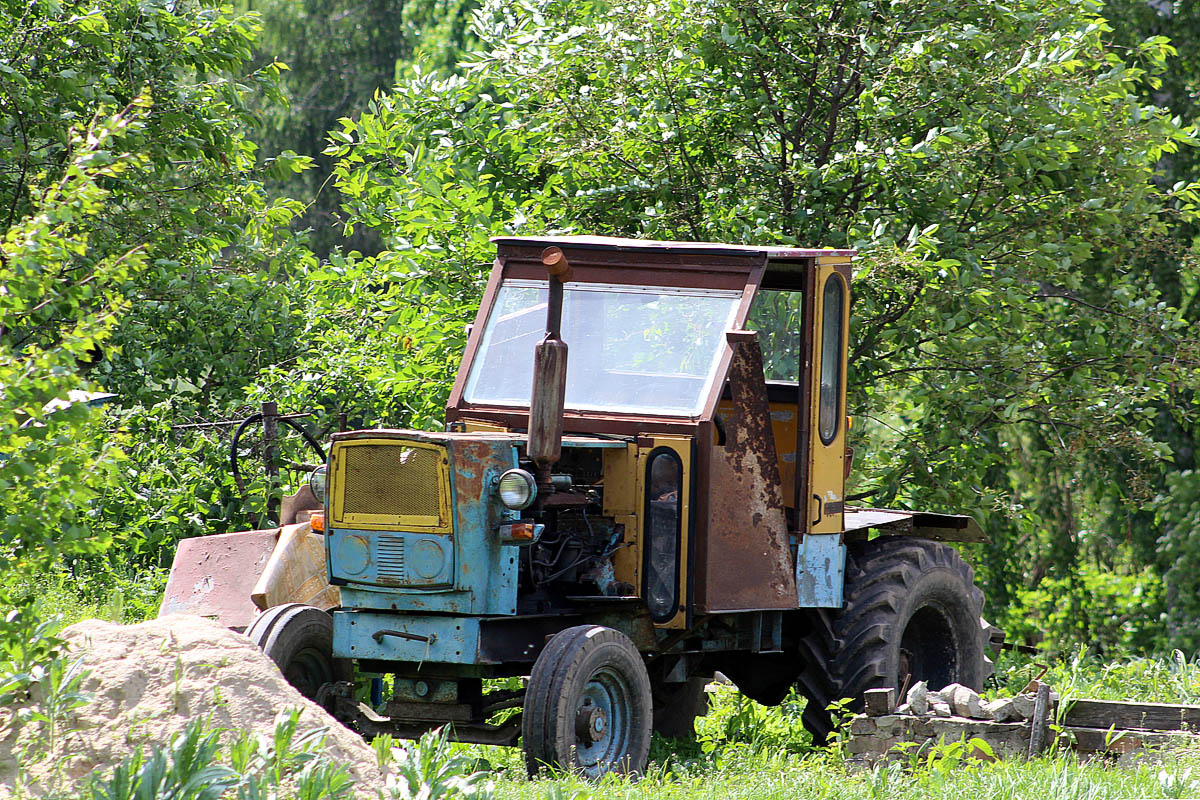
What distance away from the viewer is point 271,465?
10.5 meters

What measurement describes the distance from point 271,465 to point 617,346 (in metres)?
A: 3.89

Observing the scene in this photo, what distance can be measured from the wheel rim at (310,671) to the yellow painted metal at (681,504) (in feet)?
4.86

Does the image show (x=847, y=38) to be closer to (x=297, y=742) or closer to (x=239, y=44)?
(x=239, y=44)

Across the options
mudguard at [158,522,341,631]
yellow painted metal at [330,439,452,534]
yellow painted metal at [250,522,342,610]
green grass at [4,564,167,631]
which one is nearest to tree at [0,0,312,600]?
green grass at [4,564,167,631]

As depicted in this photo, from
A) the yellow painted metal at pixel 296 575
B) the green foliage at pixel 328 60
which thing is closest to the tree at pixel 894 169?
the yellow painted metal at pixel 296 575

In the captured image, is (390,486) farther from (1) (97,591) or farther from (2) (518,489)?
(1) (97,591)

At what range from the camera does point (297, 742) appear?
5258 mm

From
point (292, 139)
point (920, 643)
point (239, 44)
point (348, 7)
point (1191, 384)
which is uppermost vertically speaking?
point (348, 7)

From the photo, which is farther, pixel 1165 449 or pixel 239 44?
pixel 239 44

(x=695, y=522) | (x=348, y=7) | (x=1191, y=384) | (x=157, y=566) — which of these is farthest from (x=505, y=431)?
(x=348, y=7)

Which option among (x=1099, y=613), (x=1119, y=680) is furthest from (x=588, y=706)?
(x=1099, y=613)

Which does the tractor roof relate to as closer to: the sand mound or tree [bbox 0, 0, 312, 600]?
tree [bbox 0, 0, 312, 600]

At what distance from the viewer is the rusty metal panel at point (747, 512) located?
7242 millimetres

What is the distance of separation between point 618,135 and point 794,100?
4.09ft
